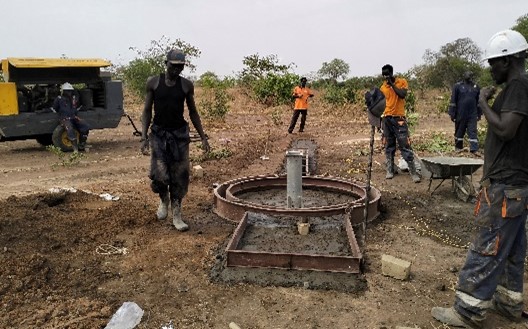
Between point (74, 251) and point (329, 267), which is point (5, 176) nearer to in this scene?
point (74, 251)

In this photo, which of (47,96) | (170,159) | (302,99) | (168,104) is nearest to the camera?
(168,104)

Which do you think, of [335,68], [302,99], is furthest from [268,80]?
[335,68]

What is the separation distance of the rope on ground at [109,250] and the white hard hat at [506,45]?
3991 mm

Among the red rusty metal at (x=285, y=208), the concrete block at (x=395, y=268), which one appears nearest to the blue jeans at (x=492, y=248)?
the concrete block at (x=395, y=268)

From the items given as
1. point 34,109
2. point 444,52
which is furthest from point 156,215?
point 444,52

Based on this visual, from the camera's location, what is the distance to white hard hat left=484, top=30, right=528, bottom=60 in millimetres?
3270

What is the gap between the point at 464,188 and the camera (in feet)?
23.3

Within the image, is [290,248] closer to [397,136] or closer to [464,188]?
[464,188]

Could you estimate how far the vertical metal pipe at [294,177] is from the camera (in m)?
6.40

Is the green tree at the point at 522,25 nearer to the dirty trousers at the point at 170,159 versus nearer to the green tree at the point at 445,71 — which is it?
the green tree at the point at 445,71

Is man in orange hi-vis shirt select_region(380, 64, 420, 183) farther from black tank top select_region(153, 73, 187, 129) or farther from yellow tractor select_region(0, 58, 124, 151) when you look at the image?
yellow tractor select_region(0, 58, 124, 151)

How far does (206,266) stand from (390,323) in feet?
6.25

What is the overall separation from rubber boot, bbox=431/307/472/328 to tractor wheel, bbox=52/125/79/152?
34.2 ft

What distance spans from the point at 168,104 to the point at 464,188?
4585mm
